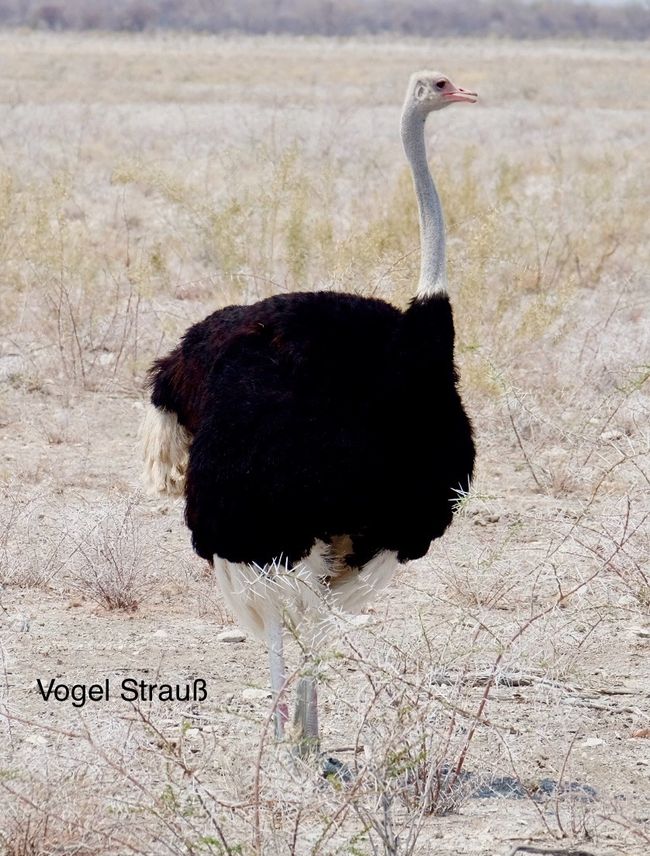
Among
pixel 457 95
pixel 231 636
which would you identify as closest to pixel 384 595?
pixel 231 636

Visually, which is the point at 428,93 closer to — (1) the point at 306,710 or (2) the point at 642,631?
(1) the point at 306,710

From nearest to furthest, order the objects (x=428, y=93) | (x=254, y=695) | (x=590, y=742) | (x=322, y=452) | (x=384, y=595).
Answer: (x=322, y=452)
(x=590, y=742)
(x=428, y=93)
(x=254, y=695)
(x=384, y=595)

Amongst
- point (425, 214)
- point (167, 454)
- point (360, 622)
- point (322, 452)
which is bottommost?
point (360, 622)

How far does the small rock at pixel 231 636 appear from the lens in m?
5.17

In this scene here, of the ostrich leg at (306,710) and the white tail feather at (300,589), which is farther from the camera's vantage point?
the ostrich leg at (306,710)

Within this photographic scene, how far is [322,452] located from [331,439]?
0.05 meters

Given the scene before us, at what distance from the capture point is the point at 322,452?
393 centimetres

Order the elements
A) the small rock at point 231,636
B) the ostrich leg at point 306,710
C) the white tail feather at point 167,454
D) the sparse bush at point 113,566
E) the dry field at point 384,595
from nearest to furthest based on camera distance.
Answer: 1. the dry field at point 384,595
2. the ostrich leg at point 306,710
3. the white tail feather at point 167,454
4. the small rock at point 231,636
5. the sparse bush at point 113,566

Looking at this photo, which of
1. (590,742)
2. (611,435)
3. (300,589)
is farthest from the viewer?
(611,435)

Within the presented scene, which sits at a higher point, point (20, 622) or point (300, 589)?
point (300, 589)

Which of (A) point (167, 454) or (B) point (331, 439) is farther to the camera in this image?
(A) point (167, 454)

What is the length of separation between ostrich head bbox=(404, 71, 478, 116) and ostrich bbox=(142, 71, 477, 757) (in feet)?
0.93

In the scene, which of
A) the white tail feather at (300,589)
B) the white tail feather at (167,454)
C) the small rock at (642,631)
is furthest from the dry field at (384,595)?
the white tail feather at (167,454)

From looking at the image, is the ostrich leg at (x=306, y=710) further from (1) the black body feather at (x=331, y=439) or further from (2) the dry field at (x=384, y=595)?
(1) the black body feather at (x=331, y=439)
